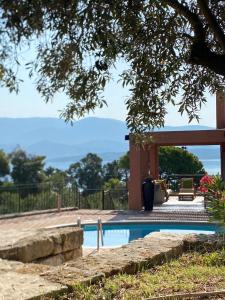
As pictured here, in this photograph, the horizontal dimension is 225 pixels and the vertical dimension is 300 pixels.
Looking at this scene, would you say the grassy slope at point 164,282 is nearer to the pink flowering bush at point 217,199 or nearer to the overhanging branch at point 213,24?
the pink flowering bush at point 217,199

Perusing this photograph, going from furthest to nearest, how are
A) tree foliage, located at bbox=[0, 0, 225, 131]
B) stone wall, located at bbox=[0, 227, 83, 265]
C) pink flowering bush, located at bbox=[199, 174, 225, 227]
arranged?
stone wall, located at bbox=[0, 227, 83, 265]
pink flowering bush, located at bbox=[199, 174, 225, 227]
tree foliage, located at bbox=[0, 0, 225, 131]

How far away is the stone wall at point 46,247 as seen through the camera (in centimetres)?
626

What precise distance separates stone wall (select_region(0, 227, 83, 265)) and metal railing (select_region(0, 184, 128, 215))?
9.39 m

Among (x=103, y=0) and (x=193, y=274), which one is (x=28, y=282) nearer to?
(x=193, y=274)

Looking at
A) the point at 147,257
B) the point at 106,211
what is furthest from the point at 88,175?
the point at 147,257

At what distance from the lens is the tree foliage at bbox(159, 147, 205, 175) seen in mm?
22594

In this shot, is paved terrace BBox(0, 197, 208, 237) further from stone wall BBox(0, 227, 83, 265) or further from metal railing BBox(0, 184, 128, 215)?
stone wall BBox(0, 227, 83, 265)

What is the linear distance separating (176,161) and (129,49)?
18.9m

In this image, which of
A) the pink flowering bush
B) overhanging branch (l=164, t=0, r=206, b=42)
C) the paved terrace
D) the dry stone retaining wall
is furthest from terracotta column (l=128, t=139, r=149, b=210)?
overhanging branch (l=164, t=0, r=206, b=42)

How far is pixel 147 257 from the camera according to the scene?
5.04 m

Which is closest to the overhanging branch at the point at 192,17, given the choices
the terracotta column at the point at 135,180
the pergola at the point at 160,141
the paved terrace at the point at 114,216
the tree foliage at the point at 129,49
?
the tree foliage at the point at 129,49

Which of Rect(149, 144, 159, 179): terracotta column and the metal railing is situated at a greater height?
Rect(149, 144, 159, 179): terracotta column

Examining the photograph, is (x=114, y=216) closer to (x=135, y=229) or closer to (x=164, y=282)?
(x=135, y=229)

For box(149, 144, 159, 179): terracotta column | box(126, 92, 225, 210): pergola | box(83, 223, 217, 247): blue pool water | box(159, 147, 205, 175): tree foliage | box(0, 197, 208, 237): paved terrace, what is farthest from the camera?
box(159, 147, 205, 175): tree foliage
